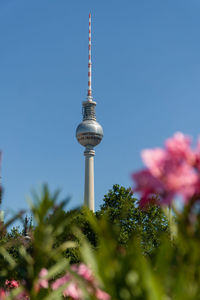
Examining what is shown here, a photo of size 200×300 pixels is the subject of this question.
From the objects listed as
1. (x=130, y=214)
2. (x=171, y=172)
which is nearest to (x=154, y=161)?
(x=171, y=172)

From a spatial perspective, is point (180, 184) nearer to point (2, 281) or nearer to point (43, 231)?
point (43, 231)

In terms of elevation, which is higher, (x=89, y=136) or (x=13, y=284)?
(x=89, y=136)

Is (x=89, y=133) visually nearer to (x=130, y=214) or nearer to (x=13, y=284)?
(x=130, y=214)

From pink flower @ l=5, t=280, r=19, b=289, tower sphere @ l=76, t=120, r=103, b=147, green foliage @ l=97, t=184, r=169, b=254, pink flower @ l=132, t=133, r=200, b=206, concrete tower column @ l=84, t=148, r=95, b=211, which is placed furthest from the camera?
tower sphere @ l=76, t=120, r=103, b=147

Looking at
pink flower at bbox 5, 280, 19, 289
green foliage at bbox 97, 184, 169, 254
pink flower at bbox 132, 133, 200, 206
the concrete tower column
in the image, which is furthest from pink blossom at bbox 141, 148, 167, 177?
the concrete tower column

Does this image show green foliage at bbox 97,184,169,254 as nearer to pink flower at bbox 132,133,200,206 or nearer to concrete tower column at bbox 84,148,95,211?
pink flower at bbox 132,133,200,206

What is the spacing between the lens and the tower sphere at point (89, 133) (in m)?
128

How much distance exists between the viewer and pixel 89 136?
128625 millimetres

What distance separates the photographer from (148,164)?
2389 millimetres

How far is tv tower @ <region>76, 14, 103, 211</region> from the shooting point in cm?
12231

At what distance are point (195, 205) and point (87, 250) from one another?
647 millimetres

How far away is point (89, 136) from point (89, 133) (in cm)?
130

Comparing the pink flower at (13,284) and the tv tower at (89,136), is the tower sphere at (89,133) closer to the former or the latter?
the tv tower at (89,136)

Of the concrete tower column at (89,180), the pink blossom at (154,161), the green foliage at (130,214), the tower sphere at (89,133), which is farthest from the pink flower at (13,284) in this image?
the tower sphere at (89,133)
